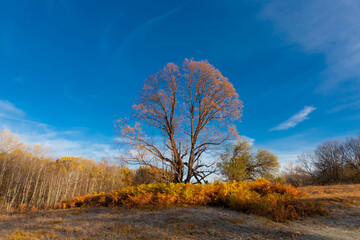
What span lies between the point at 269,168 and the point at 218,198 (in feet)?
54.6

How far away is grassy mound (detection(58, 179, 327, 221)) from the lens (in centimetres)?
623

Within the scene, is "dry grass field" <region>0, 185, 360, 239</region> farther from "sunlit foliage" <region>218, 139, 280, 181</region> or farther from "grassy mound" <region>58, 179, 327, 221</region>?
"sunlit foliage" <region>218, 139, 280, 181</region>

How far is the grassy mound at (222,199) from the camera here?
6.23m

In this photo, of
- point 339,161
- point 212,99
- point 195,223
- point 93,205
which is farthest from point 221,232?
point 339,161

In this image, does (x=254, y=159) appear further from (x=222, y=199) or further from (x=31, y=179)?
(x=31, y=179)

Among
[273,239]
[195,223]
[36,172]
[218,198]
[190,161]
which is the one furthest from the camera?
[36,172]

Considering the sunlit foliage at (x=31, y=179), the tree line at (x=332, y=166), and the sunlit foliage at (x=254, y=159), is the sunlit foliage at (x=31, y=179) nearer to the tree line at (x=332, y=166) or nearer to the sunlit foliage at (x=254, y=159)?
the sunlit foliage at (x=254, y=159)

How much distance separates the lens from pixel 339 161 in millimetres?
30516

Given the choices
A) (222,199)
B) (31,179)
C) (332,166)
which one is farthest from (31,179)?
(332,166)

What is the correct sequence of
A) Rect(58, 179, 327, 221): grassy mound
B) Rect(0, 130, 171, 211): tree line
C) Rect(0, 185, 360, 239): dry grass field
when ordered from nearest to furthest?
Rect(0, 185, 360, 239): dry grass field, Rect(58, 179, 327, 221): grassy mound, Rect(0, 130, 171, 211): tree line

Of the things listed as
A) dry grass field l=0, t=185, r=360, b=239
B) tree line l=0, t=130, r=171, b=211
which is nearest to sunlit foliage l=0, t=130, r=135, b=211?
tree line l=0, t=130, r=171, b=211

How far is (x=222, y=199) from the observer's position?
772 centimetres

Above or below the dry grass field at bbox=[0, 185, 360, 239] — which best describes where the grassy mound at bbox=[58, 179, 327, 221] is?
above

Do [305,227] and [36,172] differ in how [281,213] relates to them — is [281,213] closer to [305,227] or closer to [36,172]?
[305,227]
